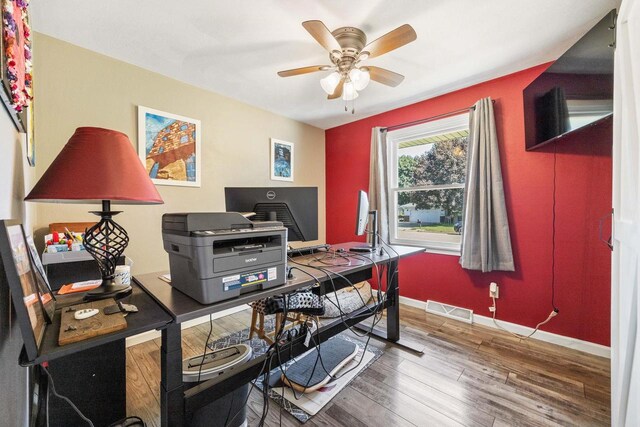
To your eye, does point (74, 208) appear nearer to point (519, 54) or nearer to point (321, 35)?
point (321, 35)

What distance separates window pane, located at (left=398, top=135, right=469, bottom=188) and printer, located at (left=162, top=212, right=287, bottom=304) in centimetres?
238

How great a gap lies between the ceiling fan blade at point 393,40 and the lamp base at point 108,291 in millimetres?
1889

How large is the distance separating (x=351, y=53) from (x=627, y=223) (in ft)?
5.92

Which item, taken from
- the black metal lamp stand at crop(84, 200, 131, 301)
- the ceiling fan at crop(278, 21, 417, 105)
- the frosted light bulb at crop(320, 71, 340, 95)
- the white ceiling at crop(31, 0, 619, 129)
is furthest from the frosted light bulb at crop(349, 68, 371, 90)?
the black metal lamp stand at crop(84, 200, 131, 301)

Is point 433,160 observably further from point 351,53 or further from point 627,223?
point 627,223

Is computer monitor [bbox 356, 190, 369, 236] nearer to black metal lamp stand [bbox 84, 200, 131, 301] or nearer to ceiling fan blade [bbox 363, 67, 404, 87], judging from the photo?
ceiling fan blade [bbox 363, 67, 404, 87]

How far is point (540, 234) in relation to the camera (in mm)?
2252

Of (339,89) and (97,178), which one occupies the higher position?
(339,89)

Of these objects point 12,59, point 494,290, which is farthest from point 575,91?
point 12,59

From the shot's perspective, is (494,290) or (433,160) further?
(433,160)

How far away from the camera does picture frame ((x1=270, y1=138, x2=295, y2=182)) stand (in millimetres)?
3307

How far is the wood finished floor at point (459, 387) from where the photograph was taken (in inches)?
55.4

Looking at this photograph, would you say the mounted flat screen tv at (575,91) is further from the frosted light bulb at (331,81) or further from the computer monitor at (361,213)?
the frosted light bulb at (331,81)

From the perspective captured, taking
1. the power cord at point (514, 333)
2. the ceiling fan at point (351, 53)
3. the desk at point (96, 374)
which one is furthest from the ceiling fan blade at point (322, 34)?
the power cord at point (514, 333)
